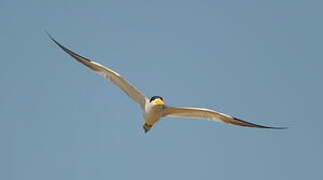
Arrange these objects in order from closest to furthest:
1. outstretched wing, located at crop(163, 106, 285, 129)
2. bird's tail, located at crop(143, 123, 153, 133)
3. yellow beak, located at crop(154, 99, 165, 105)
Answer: yellow beak, located at crop(154, 99, 165, 105) → outstretched wing, located at crop(163, 106, 285, 129) → bird's tail, located at crop(143, 123, 153, 133)

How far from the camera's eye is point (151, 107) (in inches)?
850

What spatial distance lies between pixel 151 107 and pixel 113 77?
62.6 inches

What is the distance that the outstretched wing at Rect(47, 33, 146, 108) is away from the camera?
21.7 m

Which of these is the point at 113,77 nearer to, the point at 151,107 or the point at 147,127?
the point at 151,107

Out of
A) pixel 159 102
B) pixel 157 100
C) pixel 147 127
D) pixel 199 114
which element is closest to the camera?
pixel 159 102

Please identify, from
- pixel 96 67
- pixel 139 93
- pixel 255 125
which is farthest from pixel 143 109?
pixel 255 125

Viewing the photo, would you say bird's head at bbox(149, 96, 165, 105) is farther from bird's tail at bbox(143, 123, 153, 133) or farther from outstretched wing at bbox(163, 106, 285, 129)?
bird's tail at bbox(143, 123, 153, 133)

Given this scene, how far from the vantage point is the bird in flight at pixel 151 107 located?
71.1 feet

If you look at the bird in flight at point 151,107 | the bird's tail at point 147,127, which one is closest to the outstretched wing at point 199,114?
the bird in flight at point 151,107

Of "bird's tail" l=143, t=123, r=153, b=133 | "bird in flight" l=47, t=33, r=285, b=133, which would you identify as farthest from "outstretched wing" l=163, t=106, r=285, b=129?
"bird's tail" l=143, t=123, r=153, b=133

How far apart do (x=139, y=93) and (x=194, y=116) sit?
1.98 m

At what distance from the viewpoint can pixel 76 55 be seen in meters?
22.1

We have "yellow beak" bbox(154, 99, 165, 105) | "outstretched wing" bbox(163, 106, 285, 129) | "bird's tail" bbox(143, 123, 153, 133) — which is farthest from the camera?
"bird's tail" bbox(143, 123, 153, 133)

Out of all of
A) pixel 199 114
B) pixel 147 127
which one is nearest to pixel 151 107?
pixel 147 127
